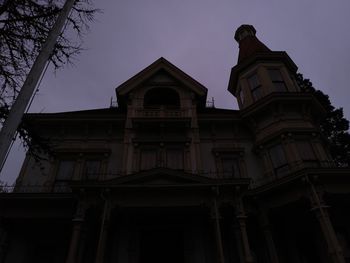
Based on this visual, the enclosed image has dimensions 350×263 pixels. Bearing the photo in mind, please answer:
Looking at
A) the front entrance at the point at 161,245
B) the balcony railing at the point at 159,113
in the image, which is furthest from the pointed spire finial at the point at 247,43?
the front entrance at the point at 161,245

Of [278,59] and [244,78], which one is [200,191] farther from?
[278,59]

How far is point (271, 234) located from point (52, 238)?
30.7 feet

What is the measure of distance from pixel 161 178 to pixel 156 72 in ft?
28.4

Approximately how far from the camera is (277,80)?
54.1ft

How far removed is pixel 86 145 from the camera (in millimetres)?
14664

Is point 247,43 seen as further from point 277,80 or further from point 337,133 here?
point 337,133

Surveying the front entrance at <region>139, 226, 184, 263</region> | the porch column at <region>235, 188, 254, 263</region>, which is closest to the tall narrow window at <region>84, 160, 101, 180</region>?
the front entrance at <region>139, 226, 184, 263</region>

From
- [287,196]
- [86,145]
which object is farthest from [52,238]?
[287,196]

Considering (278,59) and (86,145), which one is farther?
(278,59)

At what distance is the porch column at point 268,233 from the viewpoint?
10.9 metres

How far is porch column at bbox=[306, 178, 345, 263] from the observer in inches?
363

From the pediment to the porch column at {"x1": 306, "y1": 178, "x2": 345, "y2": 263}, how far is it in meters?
4.03

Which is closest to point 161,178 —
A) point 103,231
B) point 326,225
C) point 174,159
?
point 103,231

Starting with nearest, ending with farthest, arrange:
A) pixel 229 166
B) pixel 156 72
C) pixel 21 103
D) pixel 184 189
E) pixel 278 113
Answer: pixel 21 103 → pixel 184 189 → pixel 229 166 → pixel 278 113 → pixel 156 72
